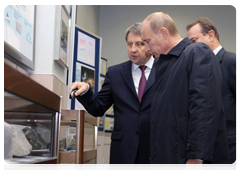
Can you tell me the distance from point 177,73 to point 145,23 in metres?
0.42

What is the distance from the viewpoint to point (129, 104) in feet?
6.01

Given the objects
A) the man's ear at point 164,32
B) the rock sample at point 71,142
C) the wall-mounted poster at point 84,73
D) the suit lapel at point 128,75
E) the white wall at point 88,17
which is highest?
the white wall at point 88,17

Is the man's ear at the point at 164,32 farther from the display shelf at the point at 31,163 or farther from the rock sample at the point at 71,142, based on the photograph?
the display shelf at the point at 31,163

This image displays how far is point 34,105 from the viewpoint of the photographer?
80 centimetres

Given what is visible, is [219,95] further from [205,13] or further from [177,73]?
[205,13]

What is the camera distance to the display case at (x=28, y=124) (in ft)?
2.15

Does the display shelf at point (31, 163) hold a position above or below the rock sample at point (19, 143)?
below

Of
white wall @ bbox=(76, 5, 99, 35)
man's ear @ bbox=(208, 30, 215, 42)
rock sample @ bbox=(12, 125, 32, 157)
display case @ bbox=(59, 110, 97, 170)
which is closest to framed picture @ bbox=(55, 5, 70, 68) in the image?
display case @ bbox=(59, 110, 97, 170)

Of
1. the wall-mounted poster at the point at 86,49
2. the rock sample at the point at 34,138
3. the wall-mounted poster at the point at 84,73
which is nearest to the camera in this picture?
the rock sample at the point at 34,138

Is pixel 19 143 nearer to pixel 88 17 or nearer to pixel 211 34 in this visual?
pixel 211 34

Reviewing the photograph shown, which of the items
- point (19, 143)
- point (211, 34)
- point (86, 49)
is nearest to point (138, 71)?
point (211, 34)

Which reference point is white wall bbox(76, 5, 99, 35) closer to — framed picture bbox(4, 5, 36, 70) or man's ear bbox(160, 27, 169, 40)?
framed picture bbox(4, 5, 36, 70)

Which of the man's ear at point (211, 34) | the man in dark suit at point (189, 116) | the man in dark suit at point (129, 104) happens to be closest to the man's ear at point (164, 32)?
the man in dark suit at point (189, 116)

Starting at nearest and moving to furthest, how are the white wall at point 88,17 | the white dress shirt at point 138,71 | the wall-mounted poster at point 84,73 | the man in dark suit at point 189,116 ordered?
1. the man in dark suit at point 189,116
2. the white dress shirt at point 138,71
3. the wall-mounted poster at point 84,73
4. the white wall at point 88,17
